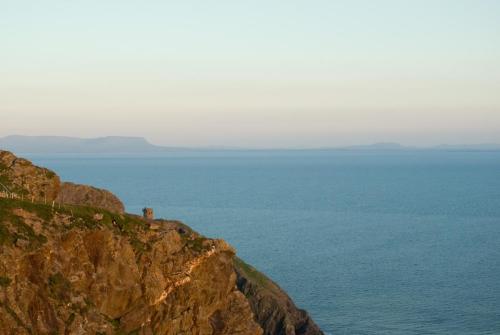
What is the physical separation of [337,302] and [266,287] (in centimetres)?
1733

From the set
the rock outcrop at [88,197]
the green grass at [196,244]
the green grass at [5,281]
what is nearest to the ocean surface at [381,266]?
the rock outcrop at [88,197]

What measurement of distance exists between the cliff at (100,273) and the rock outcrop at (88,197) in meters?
4.81

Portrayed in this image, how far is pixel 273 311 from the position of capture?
81.9 meters

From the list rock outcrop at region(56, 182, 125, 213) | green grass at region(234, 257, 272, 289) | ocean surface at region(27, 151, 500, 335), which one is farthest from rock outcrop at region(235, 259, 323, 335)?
rock outcrop at region(56, 182, 125, 213)

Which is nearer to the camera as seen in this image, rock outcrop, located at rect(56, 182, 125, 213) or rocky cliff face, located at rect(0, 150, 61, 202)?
rocky cliff face, located at rect(0, 150, 61, 202)

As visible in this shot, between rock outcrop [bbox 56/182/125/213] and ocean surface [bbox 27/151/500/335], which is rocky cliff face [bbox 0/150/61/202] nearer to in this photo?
rock outcrop [bbox 56/182/125/213]

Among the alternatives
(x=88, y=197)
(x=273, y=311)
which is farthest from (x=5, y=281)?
(x=273, y=311)

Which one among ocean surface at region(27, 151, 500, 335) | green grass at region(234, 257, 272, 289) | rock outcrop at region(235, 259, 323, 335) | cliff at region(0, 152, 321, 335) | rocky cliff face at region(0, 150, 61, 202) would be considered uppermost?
rocky cliff face at region(0, 150, 61, 202)

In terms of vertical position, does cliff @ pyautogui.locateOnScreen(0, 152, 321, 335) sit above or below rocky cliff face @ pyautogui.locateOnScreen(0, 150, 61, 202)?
below

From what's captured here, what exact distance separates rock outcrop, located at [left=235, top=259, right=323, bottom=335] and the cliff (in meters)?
19.8

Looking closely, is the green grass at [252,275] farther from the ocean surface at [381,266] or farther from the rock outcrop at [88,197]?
the rock outcrop at [88,197]

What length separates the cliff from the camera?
1918 inches

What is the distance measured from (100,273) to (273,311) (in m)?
32.3

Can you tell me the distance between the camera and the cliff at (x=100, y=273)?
160ft
